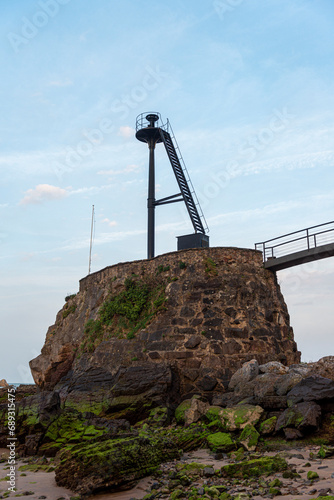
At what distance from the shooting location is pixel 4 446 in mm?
11461

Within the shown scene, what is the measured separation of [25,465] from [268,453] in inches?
193

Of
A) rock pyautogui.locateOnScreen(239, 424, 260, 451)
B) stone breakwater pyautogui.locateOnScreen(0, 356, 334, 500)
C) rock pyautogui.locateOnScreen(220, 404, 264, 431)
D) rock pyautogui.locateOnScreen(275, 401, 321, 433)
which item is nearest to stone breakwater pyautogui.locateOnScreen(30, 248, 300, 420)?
stone breakwater pyautogui.locateOnScreen(0, 356, 334, 500)

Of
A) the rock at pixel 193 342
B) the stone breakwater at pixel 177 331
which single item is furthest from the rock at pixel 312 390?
the rock at pixel 193 342

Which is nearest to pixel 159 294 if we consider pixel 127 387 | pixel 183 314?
pixel 183 314

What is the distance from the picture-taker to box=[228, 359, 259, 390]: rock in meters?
13.1

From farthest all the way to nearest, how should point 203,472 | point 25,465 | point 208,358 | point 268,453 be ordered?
point 208,358 < point 25,465 < point 268,453 < point 203,472

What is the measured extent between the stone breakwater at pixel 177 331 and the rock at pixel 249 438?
387 cm

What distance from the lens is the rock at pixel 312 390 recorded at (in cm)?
966

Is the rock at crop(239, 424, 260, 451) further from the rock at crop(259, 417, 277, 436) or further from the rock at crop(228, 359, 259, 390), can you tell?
the rock at crop(228, 359, 259, 390)

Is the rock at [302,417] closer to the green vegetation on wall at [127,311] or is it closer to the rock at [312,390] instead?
the rock at [312,390]

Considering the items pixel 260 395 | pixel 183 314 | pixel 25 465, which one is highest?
pixel 183 314

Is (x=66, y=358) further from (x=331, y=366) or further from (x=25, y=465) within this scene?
(x=331, y=366)

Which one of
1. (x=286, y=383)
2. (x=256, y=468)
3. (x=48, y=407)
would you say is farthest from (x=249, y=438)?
(x=48, y=407)

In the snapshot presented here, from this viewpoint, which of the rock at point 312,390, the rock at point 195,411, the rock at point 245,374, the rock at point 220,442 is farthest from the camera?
the rock at point 245,374
